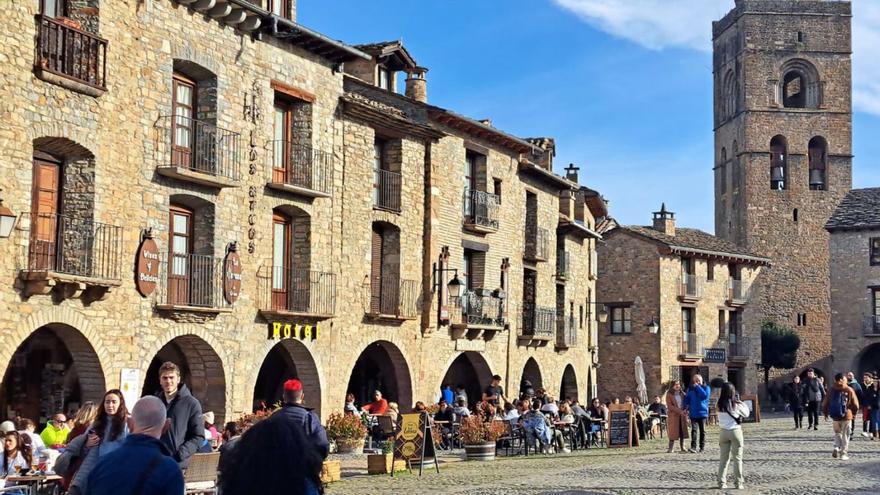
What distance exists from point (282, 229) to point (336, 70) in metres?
4.05

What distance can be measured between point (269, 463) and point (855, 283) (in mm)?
58793

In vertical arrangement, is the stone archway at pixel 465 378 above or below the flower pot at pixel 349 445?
above

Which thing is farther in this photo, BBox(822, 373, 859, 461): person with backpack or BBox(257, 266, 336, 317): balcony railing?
BBox(257, 266, 336, 317): balcony railing

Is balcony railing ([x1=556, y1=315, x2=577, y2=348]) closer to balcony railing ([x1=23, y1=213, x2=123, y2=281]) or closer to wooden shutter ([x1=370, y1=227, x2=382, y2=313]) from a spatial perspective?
wooden shutter ([x1=370, y1=227, x2=382, y2=313])

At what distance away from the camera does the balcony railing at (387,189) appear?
29.4 metres

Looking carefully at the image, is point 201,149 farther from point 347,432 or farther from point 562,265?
point 562,265

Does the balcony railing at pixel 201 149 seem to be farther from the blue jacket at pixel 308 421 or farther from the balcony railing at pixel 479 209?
the blue jacket at pixel 308 421

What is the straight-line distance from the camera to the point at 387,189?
97.0 feet

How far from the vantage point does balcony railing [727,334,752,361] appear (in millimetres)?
59469

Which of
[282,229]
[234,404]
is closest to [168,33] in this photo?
[282,229]

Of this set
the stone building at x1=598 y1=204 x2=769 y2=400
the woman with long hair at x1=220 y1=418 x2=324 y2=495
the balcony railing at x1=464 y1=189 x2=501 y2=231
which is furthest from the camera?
the stone building at x1=598 y1=204 x2=769 y2=400

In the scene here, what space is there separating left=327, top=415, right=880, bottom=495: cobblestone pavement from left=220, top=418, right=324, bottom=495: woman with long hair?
10.7m

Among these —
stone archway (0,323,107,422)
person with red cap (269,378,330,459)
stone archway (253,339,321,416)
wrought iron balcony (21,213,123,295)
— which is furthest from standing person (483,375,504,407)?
person with red cap (269,378,330,459)

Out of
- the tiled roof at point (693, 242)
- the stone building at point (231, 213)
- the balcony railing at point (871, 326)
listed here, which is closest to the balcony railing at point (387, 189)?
the stone building at point (231, 213)
